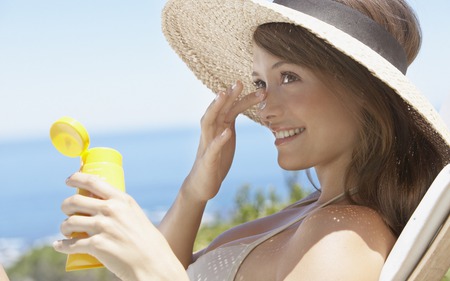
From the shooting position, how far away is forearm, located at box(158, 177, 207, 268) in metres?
2.31

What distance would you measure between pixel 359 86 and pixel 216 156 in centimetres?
54

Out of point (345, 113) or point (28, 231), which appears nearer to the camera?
point (345, 113)

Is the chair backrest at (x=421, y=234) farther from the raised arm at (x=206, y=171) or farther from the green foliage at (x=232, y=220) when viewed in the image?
the green foliage at (x=232, y=220)

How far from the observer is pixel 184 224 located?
232 centimetres

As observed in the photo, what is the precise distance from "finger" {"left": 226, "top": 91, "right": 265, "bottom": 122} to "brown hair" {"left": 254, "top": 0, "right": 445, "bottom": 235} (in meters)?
0.13

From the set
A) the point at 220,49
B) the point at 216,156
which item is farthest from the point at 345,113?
the point at 220,49

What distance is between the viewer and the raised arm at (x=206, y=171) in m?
2.22

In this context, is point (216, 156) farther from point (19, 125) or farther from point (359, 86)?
point (19, 125)

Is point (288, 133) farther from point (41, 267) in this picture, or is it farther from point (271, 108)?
point (41, 267)

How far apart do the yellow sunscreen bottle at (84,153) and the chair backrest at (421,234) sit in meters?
0.60

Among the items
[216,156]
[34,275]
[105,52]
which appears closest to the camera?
[216,156]

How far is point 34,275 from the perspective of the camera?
7395 mm

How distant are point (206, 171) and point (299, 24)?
0.64m

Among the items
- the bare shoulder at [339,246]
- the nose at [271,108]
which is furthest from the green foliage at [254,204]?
the bare shoulder at [339,246]
